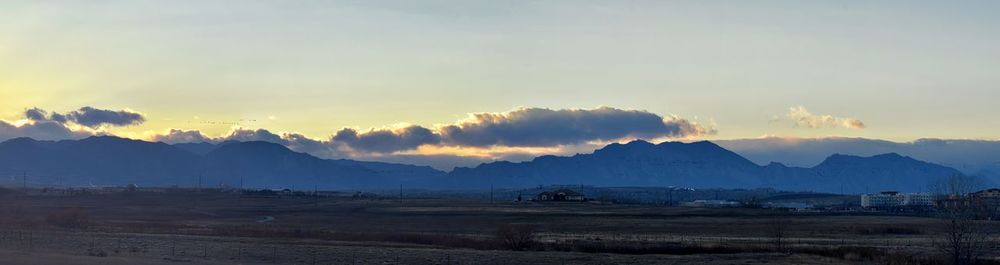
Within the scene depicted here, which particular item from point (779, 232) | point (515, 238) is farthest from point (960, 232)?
point (515, 238)

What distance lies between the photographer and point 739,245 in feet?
261

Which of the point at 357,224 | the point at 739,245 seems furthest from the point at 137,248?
the point at 357,224

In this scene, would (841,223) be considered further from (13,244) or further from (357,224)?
(13,244)

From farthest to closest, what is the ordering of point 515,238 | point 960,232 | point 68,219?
point 68,219 < point 515,238 < point 960,232

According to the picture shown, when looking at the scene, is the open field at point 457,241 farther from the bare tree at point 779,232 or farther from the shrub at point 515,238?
the shrub at point 515,238

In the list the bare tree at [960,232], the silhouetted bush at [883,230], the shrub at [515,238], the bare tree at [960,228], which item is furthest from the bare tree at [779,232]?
the shrub at [515,238]

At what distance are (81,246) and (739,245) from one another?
47.1 metres

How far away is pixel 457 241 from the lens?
267 feet

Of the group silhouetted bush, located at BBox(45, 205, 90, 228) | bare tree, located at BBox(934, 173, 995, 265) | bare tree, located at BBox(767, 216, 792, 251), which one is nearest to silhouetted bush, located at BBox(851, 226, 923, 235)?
bare tree, located at BBox(767, 216, 792, 251)

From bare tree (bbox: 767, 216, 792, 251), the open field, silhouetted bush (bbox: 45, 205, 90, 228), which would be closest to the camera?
the open field

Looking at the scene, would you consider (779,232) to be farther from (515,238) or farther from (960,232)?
(960,232)

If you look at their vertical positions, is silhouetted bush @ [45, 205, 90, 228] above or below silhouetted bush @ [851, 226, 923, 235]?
above

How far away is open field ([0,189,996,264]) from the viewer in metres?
61.9

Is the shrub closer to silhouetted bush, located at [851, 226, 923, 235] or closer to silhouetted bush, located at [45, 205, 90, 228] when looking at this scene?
silhouetted bush, located at [851, 226, 923, 235]
